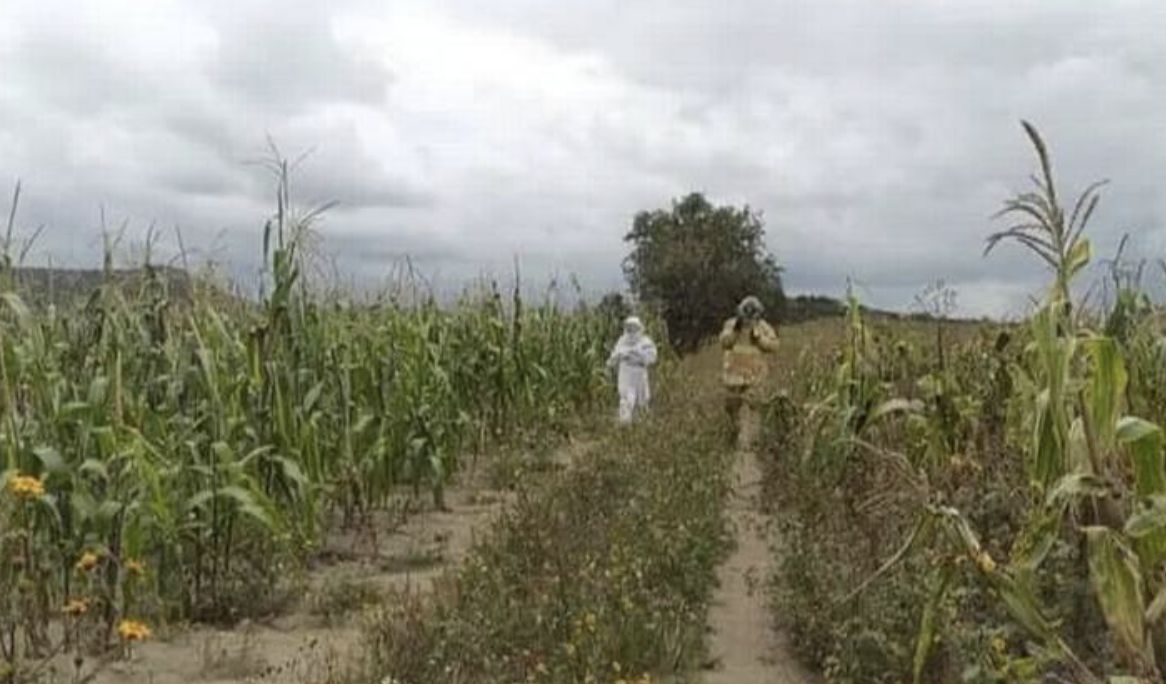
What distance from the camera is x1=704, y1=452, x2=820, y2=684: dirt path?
517cm

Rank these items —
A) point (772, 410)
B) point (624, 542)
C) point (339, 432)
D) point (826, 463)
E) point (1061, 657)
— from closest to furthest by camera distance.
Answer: point (1061, 657) < point (624, 542) < point (339, 432) < point (826, 463) < point (772, 410)

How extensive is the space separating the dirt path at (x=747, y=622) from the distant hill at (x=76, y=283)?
3.49 meters

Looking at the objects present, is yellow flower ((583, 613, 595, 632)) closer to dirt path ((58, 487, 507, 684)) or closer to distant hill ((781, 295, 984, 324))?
dirt path ((58, 487, 507, 684))

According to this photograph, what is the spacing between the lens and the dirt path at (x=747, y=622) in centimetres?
517

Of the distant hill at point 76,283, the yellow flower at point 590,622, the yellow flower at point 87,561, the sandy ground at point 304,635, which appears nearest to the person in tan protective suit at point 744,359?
the sandy ground at point 304,635

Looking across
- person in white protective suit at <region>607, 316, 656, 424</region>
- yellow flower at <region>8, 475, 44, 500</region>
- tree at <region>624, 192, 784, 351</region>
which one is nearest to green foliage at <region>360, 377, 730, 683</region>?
yellow flower at <region>8, 475, 44, 500</region>

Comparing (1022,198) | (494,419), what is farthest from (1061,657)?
(494,419)

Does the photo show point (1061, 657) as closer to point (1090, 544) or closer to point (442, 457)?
point (1090, 544)

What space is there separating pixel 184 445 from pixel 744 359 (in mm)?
7877

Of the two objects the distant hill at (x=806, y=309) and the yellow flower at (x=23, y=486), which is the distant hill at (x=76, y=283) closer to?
the yellow flower at (x=23, y=486)

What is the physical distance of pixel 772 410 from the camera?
11.4m

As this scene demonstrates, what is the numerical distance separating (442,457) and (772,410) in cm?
354

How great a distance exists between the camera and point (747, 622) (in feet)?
19.7

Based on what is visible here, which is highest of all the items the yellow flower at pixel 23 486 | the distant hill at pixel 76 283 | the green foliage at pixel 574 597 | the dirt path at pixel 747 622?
the distant hill at pixel 76 283
